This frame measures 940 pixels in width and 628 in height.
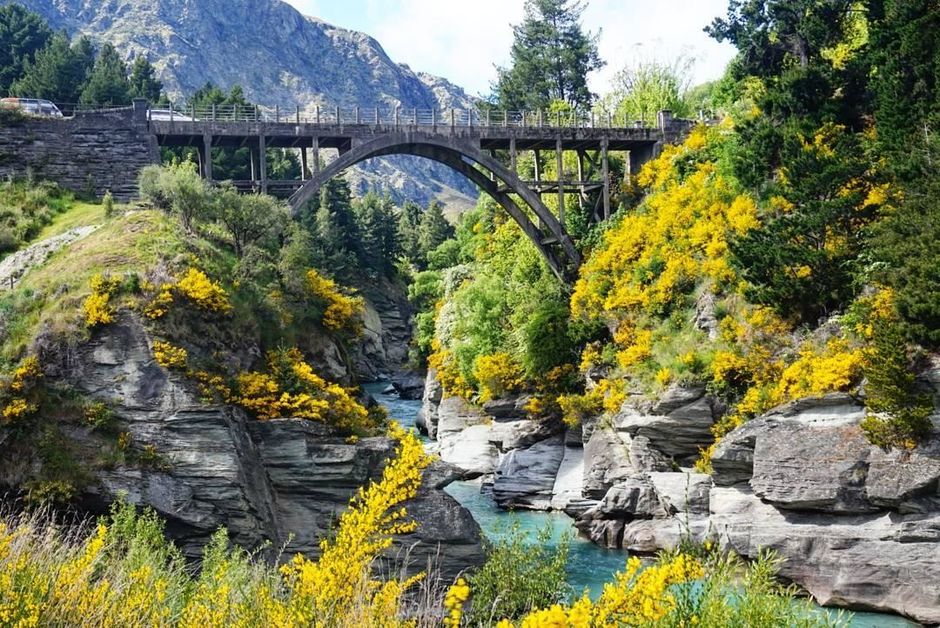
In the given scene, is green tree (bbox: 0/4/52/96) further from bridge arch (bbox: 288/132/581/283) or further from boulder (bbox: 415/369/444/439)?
boulder (bbox: 415/369/444/439)

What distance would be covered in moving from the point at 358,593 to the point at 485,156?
3284 centimetres

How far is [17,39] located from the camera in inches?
2376

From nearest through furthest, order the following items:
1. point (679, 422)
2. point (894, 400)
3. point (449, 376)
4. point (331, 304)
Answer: point (894, 400)
point (331, 304)
point (679, 422)
point (449, 376)

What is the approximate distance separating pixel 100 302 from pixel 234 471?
5221 millimetres

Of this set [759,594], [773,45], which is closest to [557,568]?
[759,594]

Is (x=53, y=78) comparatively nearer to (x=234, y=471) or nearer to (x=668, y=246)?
(x=668, y=246)

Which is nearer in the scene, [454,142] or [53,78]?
[454,142]

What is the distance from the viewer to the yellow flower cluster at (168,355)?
67.7 feet

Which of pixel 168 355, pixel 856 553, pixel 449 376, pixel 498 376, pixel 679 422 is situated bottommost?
pixel 856 553

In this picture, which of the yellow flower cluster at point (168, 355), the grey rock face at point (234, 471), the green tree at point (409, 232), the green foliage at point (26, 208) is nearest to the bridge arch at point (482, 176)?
the green foliage at point (26, 208)

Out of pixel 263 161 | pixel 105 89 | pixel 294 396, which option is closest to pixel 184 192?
pixel 263 161

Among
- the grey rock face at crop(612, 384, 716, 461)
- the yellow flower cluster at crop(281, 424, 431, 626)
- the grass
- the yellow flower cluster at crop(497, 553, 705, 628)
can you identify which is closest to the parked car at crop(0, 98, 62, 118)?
the grass

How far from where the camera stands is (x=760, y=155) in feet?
102

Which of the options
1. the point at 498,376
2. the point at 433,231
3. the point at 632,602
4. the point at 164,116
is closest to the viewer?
the point at 632,602
